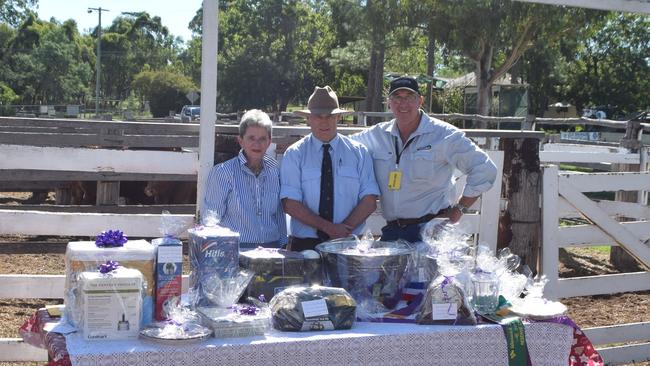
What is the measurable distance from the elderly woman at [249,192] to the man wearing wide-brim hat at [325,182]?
90mm

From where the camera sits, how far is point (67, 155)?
4.84 meters

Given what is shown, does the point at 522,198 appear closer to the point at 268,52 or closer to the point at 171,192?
the point at 171,192

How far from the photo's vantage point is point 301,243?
12.3 ft

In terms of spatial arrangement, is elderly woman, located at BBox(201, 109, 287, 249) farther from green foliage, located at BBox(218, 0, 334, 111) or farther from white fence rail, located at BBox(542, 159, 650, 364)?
green foliage, located at BBox(218, 0, 334, 111)

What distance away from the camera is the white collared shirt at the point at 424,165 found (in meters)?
3.85

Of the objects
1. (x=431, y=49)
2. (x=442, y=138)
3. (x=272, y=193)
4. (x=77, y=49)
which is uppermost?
(x=77, y=49)

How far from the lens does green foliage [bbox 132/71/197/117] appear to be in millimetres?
60062

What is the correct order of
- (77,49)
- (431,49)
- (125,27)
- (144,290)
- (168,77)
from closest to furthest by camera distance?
1. (144,290)
2. (431,49)
3. (168,77)
4. (77,49)
5. (125,27)

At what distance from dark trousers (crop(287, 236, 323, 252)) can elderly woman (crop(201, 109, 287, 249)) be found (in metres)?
0.15

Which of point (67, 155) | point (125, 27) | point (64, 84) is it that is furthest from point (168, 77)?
point (67, 155)

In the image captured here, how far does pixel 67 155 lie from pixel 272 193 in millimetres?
1840

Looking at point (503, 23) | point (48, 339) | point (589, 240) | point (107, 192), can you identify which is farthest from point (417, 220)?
point (503, 23)

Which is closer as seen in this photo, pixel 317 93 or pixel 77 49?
pixel 317 93

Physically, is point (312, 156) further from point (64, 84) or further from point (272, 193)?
point (64, 84)
